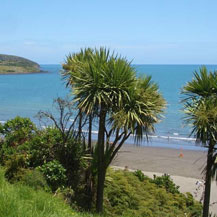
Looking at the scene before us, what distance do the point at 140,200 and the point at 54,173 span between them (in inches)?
135

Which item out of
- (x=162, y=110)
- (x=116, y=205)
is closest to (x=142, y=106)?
(x=162, y=110)

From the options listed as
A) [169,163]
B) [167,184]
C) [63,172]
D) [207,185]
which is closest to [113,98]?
[63,172]

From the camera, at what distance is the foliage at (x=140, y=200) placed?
11.8m

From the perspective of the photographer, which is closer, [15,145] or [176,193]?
[15,145]

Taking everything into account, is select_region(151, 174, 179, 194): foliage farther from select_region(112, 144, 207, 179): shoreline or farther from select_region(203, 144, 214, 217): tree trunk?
select_region(112, 144, 207, 179): shoreline

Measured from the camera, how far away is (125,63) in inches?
462

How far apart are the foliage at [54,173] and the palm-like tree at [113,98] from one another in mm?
1263

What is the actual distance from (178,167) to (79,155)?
1218 centimetres

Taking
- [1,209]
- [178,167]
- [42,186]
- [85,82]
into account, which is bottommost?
[178,167]

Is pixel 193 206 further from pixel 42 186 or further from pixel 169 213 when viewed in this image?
pixel 42 186

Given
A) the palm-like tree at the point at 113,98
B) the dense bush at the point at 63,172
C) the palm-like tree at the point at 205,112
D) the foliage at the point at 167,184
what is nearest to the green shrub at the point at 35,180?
the dense bush at the point at 63,172

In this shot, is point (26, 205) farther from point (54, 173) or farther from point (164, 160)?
point (164, 160)

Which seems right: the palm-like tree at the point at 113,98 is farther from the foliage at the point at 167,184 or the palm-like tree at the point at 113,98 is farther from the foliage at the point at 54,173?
the foliage at the point at 167,184

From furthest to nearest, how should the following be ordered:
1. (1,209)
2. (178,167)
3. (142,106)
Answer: (178,167), (142,106), (1,209)
